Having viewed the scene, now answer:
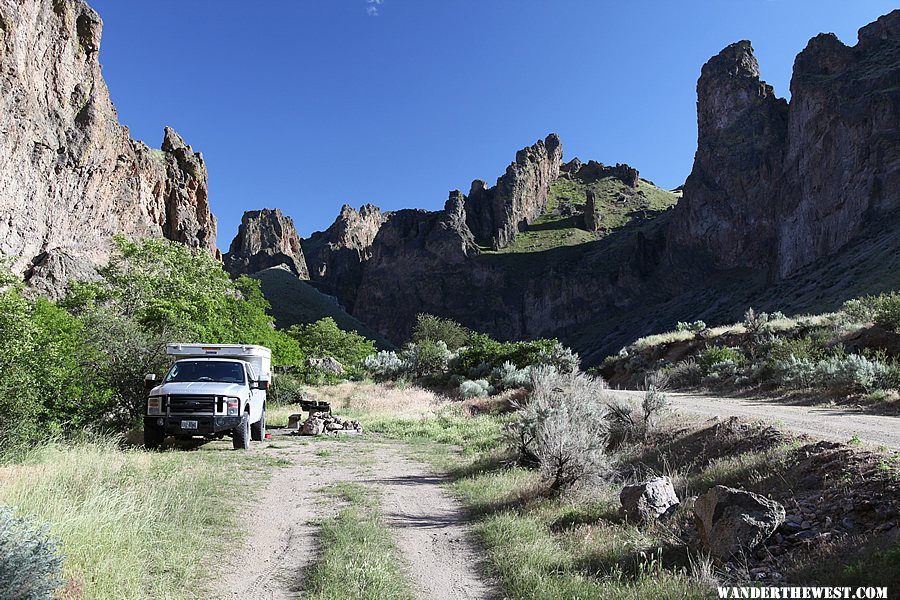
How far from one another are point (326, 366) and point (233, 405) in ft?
79.4

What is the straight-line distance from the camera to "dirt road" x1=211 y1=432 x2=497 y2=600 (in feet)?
15.6

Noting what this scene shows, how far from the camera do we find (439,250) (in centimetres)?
14025

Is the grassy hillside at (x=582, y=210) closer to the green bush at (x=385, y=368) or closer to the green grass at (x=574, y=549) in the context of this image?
the green bush at (x=385, y=368)

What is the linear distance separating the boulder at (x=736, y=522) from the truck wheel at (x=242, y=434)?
978cm

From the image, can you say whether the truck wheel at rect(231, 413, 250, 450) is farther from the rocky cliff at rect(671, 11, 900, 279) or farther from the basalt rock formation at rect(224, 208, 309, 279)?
the basalt rock formation at rect(224, 208, 309, 279)

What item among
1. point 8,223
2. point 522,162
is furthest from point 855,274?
point 522,162

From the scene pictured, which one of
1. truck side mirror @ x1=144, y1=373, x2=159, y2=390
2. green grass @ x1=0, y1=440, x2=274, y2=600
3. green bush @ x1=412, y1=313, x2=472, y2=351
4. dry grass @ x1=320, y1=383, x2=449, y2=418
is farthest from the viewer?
green bush @ x1=412, y1=313, x2=472, y2=351

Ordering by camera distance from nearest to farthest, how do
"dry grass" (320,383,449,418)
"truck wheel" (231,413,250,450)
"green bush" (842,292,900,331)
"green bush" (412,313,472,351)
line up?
"truck wheel" (231,413,250,450)
"green bush" (842,292,900,331)
"dry grass" (320,383,449,418)
"green bush" (412,313,472,351)

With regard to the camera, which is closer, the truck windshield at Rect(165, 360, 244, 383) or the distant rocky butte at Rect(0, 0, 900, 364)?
the truck windshield at Rect(165, 360, 244, 383)

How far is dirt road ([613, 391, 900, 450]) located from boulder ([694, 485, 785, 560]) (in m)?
2.66

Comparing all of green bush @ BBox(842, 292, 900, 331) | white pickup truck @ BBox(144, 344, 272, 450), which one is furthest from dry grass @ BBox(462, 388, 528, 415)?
green bush @ BBox(842, 292, 900, 331)

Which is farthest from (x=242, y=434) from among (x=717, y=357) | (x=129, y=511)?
(x=717, y=357)

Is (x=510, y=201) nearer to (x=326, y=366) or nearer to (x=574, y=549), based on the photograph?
(x=326, y=366)

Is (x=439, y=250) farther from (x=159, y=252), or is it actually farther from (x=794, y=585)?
(x=794, y=585)
